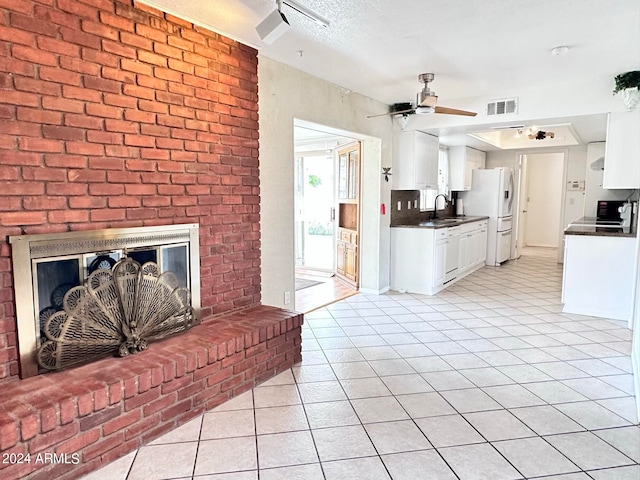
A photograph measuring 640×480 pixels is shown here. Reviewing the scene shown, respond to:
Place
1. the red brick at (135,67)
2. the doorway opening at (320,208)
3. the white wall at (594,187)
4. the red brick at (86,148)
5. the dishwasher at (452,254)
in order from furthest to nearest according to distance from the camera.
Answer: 1. the white wall at (594,187)
2. the doorway opening at (320,208)
3. the dishwasher at (452,254)
4. the red brick at (135,67)
5. the red brick at (86,148)

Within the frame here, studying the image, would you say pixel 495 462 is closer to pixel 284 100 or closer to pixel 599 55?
pixel 284 100

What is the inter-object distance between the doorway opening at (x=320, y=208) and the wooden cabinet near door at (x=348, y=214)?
14mm

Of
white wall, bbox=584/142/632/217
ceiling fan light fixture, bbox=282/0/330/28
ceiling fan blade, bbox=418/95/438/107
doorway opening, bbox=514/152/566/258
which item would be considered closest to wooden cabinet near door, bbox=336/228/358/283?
ceiling fan blade, bbox=418/95/438/107

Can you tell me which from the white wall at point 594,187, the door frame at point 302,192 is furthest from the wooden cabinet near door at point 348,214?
the white wall at point 594,187

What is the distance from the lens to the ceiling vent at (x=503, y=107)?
4.57 meters

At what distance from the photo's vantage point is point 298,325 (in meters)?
3.12

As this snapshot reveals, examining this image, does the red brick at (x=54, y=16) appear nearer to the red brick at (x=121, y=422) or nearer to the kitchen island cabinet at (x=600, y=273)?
the red brick at (x=121, y=422)

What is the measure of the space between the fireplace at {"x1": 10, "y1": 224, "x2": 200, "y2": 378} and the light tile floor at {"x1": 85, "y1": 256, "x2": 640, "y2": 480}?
0.77 m

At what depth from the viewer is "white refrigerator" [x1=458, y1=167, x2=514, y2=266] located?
24.6 feet

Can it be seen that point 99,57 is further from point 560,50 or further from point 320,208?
point 320,208

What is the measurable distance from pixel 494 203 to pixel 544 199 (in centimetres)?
312

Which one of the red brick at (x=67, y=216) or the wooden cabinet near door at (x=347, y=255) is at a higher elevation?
the red brick at (x=67, y=216)

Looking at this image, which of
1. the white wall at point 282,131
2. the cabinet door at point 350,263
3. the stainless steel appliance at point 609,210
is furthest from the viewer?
the stainless steel appliance at point 609,210

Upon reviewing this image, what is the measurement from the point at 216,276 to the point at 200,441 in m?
1.16
